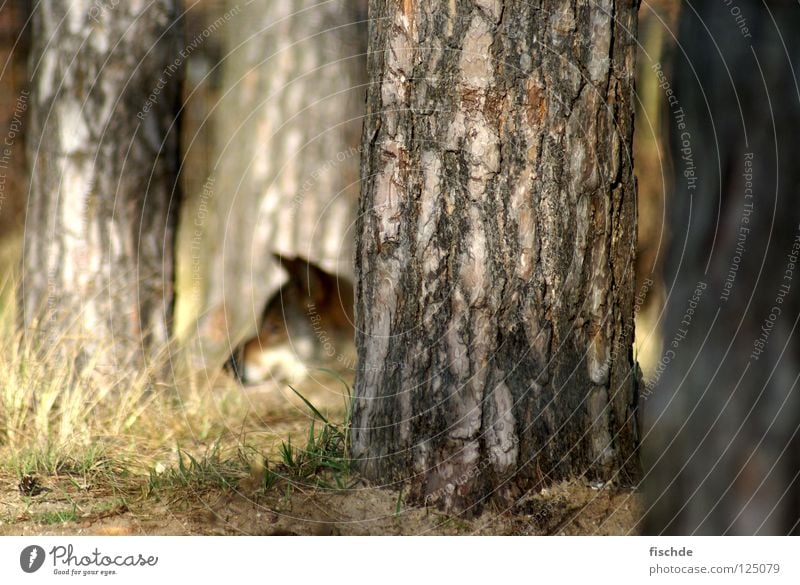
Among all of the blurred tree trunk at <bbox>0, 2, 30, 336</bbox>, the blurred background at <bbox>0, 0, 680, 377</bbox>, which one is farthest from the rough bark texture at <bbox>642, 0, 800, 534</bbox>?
the blurred tree trunk at <bbox>0, 2, 30, 336</bbox>

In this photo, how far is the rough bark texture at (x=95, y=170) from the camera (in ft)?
14.0

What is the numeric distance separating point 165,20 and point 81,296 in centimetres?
135

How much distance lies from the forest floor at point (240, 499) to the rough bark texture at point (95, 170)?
41.6 inches

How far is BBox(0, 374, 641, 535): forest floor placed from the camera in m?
2.67

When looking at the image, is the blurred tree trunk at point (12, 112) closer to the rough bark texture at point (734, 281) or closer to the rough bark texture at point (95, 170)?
the rough bark texture at point (95, 170)

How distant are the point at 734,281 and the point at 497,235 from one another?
40.3 inches

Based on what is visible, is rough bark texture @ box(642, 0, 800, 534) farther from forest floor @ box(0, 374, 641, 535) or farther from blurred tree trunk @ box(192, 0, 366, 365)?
blurred tree trunk @ box(192, 0, 366, 365)

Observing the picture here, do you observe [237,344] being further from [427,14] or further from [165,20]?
[427,14]

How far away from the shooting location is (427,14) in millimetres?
2604

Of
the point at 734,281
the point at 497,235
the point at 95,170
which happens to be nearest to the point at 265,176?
the point at 95,170

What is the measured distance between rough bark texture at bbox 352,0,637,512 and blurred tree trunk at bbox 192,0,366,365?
2.05 meters

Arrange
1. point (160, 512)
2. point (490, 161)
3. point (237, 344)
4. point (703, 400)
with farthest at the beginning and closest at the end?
point (237, 344) < point (160, 512) < point (490, 161) < point (703, 400)

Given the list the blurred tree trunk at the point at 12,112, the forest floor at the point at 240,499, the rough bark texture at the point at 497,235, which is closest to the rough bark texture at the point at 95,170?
the forest floor at the point at 240,499
